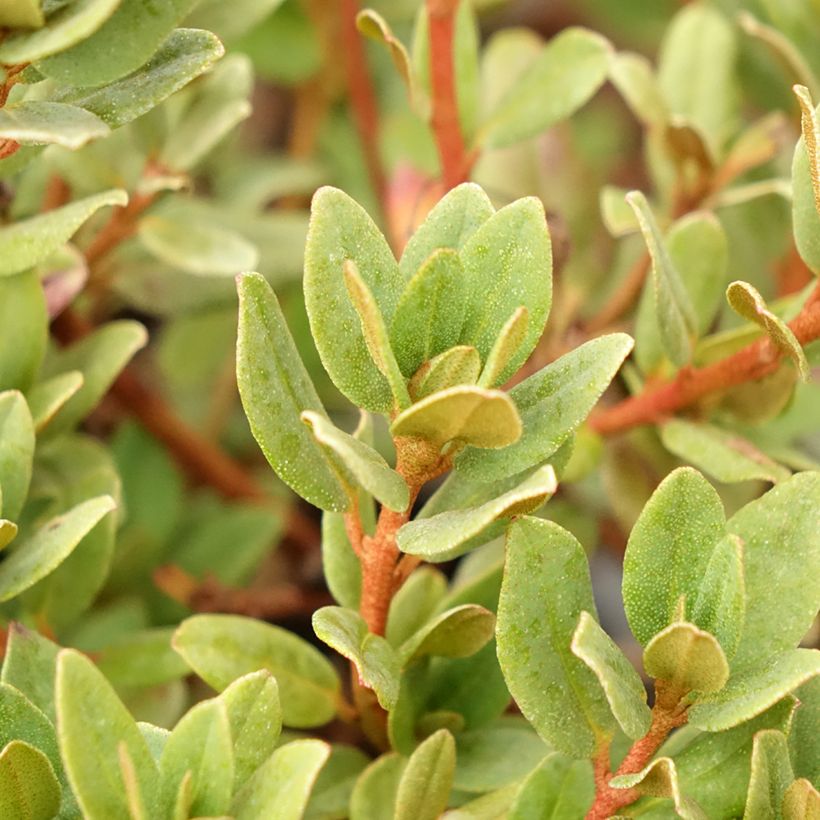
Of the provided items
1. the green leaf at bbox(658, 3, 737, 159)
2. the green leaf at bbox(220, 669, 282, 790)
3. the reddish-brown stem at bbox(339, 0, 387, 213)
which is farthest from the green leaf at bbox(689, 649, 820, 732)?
the reddish-brown stem at bbox(339, 0, 387, 213)

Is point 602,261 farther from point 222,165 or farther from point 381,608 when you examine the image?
point 381,608

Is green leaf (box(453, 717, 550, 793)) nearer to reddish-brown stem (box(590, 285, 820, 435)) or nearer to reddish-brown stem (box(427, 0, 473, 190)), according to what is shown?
reddish-brown stem (box(590, 285, 820, 435))

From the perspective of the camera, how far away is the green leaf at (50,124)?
619mm

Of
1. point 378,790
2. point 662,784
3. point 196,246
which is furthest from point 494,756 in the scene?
point 196,246

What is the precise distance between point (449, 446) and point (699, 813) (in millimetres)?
247

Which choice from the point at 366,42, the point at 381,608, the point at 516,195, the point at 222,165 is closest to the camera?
the point at 381,608

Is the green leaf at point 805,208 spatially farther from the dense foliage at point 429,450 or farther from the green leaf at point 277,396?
the green leaf at point 277,396

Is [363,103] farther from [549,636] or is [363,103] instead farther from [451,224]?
[549,636]

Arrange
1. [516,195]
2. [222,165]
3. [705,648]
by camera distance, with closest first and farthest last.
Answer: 1. [705,648]
2. [516,195]
3. [222,165]

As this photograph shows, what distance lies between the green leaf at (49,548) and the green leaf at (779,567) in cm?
39

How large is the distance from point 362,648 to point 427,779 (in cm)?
9

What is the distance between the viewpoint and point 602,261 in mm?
1260

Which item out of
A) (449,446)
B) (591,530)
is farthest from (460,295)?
(591,530)

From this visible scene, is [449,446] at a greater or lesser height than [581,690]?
greater
